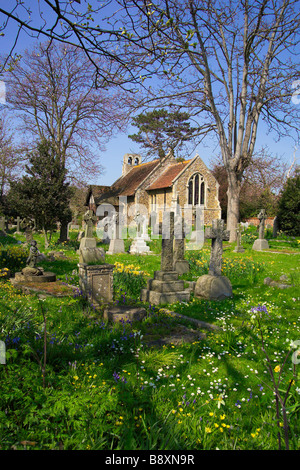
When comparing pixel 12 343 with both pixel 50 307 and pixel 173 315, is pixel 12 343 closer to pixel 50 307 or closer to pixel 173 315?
pixel 50 307

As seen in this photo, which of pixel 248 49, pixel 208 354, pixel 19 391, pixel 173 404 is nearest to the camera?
pixel 19 391

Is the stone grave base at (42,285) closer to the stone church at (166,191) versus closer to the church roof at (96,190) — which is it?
the stone church at (166,191)

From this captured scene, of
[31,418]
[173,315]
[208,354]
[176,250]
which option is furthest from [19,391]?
[176,250]

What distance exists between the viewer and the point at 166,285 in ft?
23.0

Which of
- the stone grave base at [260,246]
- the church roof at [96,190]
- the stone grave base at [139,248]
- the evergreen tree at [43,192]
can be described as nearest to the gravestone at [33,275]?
the stone grave base at [139,248]

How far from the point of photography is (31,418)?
238cm

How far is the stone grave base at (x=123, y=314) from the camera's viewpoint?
5.31 metres

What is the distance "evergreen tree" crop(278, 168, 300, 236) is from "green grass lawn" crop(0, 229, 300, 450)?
1603 centimetres

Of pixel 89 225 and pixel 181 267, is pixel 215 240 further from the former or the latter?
pixel 89 225

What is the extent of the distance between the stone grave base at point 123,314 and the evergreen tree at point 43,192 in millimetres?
11441

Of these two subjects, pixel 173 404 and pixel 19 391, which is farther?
pixel 173 404

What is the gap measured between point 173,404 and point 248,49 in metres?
17.4

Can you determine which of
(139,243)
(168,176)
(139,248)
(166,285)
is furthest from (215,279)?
(168,176)
